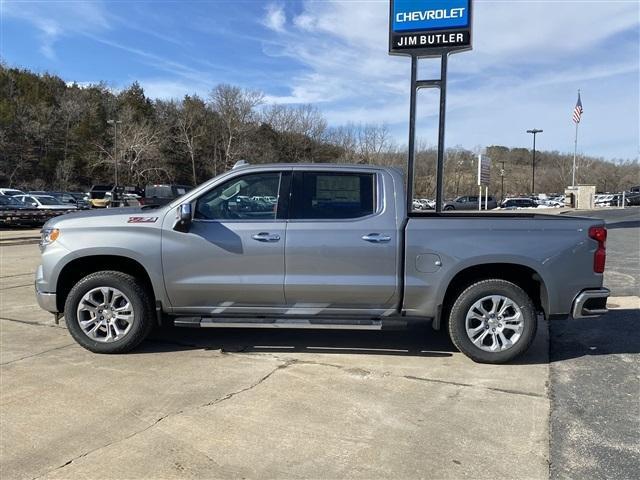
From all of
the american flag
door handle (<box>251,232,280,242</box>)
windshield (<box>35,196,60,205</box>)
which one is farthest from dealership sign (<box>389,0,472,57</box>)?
the american flag

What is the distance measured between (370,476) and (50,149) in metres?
77.3

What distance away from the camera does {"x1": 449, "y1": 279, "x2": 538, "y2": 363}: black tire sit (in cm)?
515

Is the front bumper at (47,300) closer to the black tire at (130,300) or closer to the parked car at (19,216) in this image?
the black tire at (130,300)

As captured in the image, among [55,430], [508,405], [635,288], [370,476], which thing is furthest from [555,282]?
[635,288]

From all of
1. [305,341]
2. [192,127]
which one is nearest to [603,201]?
[192,127]

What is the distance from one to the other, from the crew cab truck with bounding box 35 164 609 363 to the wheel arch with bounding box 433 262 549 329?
1 centimetres

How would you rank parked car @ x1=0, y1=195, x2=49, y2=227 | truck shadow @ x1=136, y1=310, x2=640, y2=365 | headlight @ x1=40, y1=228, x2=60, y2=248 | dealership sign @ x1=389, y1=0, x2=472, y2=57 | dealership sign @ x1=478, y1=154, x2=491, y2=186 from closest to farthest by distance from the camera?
1. headlight @ x1=40, y1=228, x2=60, y2=248
2. truck shadow @ x1=136, y1=310, x2=640, y2=365
3. dealership sign @ x1=389, y1=0, x2=472, y2=57
4. parked car @ x1=0, y1=195, x2=49, y2=227
5. dealership sign @ x1=478, y1=154, x2=491, y2=186

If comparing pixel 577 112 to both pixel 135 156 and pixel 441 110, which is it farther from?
pixel 135 156

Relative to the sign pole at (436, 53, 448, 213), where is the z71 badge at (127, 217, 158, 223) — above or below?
below

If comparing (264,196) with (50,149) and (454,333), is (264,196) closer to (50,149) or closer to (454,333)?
(454,333)

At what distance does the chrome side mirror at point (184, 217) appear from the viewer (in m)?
5.19

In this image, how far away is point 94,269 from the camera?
18.7ft

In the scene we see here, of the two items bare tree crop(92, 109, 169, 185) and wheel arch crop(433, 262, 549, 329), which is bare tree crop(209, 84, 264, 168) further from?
wheel arch crop(433, 262, 549, 329)

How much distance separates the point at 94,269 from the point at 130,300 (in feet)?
2.13
